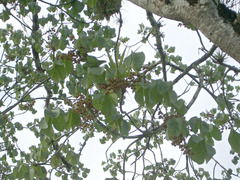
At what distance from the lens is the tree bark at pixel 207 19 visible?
1290 mm

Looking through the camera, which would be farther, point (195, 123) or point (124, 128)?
point (124, 128)

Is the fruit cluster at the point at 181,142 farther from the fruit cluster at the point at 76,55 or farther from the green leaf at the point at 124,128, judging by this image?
the fruit cluster at the point at 76,55

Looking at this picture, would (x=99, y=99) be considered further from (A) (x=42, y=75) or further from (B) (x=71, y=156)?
(A) (x=42, y=75)

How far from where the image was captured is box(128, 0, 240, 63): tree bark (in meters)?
1.29

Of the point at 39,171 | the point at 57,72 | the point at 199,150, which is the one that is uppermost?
the point at 57,72

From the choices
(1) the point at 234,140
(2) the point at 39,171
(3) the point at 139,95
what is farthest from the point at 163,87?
(2) the point at 39,171

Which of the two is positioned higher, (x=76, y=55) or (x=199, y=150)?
(x=76, y=55)

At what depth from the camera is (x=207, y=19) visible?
1376 mm

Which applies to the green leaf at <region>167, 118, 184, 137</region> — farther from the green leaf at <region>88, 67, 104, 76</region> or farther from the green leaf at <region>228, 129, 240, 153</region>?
the green leaf at <region>88, 67, 104, 76</region>

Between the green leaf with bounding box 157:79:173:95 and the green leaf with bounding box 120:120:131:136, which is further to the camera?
the green leaf with bounding box 120:120:131:136

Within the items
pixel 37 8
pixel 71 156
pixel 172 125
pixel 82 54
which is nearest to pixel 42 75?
pixel 37 8

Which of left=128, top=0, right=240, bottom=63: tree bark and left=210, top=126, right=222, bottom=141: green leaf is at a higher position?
left=128, top=0, right=240, bottom=63: tree bark

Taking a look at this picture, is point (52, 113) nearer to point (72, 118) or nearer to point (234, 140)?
point (72, 118)

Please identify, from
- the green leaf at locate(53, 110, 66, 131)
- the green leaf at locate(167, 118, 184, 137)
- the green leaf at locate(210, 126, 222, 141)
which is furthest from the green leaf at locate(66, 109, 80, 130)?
the green leaf at locate(210, 126, 222, 141)
